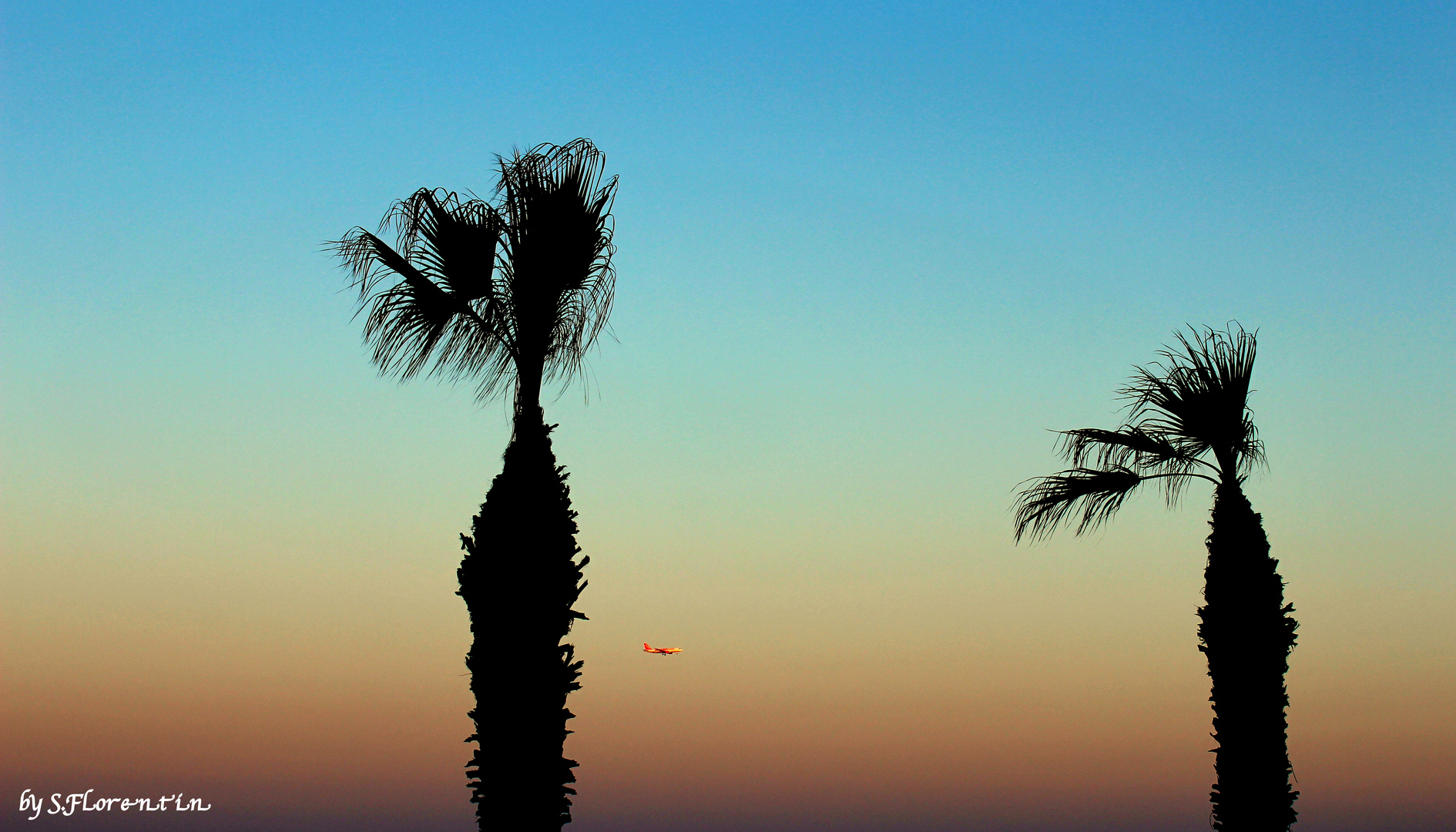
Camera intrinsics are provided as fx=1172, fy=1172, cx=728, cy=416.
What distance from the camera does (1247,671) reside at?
46.0 feet

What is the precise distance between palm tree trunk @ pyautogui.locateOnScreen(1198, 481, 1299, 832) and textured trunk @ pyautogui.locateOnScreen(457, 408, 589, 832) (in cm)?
785

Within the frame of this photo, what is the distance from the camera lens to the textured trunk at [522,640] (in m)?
11.4

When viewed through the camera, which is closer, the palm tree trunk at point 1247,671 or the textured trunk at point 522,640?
the textured trunk at point 522,640

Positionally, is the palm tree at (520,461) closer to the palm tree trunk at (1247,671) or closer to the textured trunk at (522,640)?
the textured trunk at (522,640)

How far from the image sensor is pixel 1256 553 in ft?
47.0

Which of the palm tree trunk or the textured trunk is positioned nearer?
the textured trunk

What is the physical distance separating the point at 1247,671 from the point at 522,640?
28.3ft

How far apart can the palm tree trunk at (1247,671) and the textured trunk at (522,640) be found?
785 centimetres

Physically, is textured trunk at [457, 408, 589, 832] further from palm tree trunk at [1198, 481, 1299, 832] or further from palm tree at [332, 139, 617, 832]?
palm tree trunk at [1198, 481, 1299, 832]

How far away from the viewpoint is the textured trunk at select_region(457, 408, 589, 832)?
11.4 metres

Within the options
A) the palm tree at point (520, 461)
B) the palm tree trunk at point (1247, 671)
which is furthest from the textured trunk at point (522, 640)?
the palm tree trunk at point (1247, 671)

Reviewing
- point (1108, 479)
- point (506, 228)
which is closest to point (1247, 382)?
point (1108, 479)

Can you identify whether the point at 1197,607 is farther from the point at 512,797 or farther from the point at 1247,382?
the point at 512,797

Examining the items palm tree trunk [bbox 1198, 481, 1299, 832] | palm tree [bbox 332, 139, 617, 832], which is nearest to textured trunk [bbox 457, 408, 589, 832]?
palm tree [bbox 332, 139, 617, 832]
